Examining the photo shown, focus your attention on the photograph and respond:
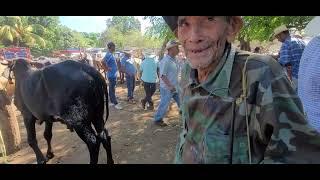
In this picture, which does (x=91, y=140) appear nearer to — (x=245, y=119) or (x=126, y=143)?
(x=126, y=143)

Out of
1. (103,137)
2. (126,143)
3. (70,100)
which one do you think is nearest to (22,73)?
(70,100)

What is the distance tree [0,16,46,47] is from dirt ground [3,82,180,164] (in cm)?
2378

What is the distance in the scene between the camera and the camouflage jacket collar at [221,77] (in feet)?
4.62

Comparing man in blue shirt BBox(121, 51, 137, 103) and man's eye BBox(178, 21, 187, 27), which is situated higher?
man's eye BBox(178, 21, 187, 27)

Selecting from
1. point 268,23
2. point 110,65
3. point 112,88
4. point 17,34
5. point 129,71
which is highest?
point 17,34

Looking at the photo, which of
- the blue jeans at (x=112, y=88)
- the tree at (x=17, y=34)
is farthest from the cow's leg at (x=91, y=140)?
the tree at (x=17, y=34)

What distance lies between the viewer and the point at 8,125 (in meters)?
6.58

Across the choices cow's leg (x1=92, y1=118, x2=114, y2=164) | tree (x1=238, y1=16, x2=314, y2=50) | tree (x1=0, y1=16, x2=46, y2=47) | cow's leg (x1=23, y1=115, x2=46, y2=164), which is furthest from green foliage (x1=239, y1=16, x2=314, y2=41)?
tree (x1=0, y1=16, x2=46, y2=47)

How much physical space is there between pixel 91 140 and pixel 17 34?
29423 mm

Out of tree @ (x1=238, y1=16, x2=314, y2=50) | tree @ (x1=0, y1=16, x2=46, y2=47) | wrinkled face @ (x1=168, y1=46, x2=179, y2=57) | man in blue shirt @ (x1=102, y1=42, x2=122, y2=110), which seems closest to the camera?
tree @ (x1=238, y1=16, x2=314, y2=50)

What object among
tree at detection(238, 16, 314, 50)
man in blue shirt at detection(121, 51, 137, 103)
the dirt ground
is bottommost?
the dirt ground

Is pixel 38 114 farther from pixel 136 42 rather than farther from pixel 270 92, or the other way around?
pixel 136 42

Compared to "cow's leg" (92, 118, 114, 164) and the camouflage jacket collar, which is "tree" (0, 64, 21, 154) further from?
the camouflage jacket collar

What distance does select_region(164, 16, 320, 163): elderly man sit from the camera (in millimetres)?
1155
